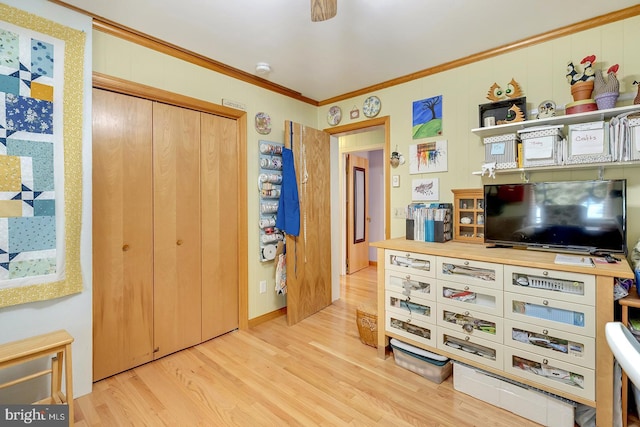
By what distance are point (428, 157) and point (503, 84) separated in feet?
2.50

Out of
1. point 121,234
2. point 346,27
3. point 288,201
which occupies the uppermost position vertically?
point 346,27

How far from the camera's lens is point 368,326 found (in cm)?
246

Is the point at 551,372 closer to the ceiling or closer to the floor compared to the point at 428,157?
closer to the floor

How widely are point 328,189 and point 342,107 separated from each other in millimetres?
936

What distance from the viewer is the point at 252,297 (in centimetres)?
287

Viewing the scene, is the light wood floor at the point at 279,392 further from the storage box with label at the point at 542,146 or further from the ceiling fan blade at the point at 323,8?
the ceiling fan blade at the point at 323,8

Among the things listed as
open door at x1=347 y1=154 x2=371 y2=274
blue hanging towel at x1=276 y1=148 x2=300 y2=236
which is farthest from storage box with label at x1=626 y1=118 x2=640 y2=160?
open door at x1=347 y1=154 x2=371 y2=274

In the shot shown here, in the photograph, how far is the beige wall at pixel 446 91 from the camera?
188cm

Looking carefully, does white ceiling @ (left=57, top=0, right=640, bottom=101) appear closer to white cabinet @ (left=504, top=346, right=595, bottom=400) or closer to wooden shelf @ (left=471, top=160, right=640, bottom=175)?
wooden shelf @ (left=471, top=160, right=640, bottom=175)

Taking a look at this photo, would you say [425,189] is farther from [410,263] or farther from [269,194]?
[269,194]

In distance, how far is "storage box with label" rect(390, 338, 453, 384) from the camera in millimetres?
1988

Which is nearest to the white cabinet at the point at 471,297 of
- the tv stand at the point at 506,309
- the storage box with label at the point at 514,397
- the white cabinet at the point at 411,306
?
the tv stand at the point at 506,309

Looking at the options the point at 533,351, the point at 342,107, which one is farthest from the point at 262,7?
the point at 533,351

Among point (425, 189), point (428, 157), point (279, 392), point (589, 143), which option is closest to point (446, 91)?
point (428, 157)
